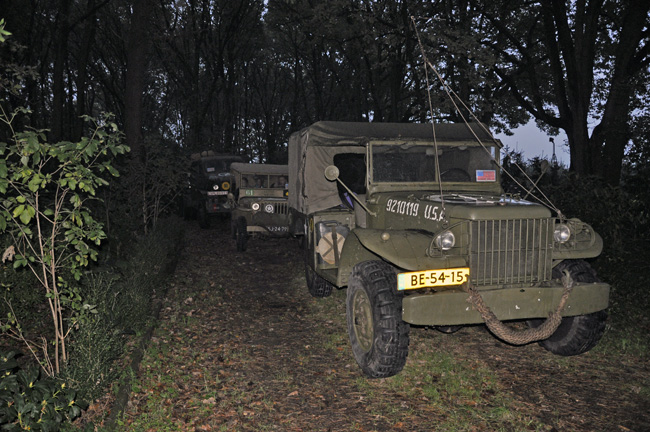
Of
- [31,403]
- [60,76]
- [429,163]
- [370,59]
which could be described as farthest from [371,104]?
[31,403]

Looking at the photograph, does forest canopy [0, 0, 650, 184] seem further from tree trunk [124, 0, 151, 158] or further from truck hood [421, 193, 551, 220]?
truck hood [421, 193, 551, 220]

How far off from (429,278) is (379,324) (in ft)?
2.08

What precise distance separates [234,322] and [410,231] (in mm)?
3023

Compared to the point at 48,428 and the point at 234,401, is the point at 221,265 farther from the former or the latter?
the point at 48,428

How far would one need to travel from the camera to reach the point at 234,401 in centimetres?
467

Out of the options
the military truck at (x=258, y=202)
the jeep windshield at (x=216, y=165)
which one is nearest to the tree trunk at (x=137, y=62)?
the military truck at (x=258, y=202)

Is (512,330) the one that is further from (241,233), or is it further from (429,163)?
(241,233)

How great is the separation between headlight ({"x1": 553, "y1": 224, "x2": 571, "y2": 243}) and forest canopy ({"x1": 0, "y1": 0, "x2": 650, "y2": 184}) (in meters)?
1.72

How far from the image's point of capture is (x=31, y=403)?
3061mm

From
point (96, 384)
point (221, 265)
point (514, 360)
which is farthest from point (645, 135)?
point (96, 384)

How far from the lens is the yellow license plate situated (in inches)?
186

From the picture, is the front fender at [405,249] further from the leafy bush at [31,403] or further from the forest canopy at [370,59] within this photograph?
the leafy bush at [31,403]

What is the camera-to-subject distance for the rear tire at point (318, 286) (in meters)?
8.12

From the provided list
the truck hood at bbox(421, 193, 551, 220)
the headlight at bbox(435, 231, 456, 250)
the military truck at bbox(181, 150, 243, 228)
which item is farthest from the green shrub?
the military truck at bbox(181, 150, 243, 228)
